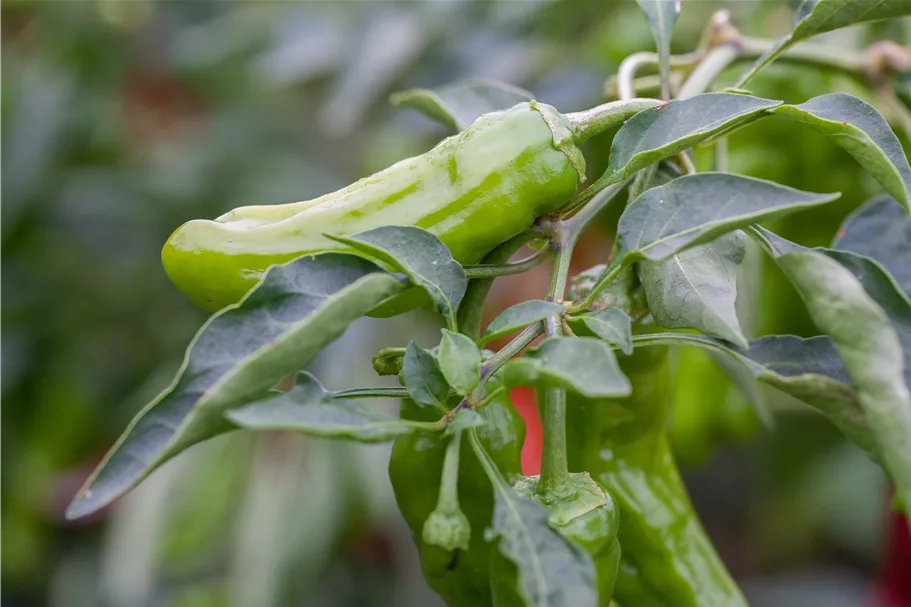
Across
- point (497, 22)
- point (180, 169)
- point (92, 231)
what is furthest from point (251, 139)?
point (497, 22)

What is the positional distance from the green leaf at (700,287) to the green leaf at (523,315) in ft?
0.27

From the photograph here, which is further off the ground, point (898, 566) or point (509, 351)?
point (509, 351)

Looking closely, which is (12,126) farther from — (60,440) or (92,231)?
(60,440)

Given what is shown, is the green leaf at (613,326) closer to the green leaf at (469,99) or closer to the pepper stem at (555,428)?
the pepper stem at (555,428)

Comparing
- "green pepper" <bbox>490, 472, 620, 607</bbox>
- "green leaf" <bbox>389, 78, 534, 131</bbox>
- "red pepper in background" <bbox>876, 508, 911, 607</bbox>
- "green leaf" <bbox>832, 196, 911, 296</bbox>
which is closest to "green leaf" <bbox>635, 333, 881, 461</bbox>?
"green pepper" <bbox>490, 472, 620, 607</bbox>

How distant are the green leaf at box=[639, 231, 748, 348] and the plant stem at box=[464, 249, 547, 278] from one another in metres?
0.08

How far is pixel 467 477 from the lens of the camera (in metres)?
0.66

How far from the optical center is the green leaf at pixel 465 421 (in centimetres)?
54

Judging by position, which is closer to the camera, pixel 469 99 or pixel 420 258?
pixel 420 258

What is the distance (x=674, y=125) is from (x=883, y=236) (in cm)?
31

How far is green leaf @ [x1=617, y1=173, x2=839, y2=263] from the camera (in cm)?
52

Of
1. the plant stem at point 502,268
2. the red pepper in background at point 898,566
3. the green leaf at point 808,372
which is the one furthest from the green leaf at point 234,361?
the red pepper in background at point 898,566

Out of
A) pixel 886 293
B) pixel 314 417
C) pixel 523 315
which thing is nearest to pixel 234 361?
pixel 314 417

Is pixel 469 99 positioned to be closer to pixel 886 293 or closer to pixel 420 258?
pixel 420 258
